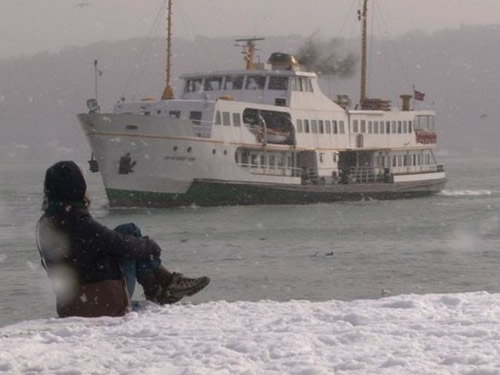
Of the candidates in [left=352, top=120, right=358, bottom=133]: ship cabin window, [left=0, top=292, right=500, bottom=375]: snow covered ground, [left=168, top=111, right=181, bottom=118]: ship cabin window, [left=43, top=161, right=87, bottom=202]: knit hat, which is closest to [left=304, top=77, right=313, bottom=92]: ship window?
[left=352, top=120, right=358, bottom=133]: ship cabin window

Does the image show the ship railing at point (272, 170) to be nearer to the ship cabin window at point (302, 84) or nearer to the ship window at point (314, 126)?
the ship window at point (314, 126)

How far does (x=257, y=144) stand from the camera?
112 feet

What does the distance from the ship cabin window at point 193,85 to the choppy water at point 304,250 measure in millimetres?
5925

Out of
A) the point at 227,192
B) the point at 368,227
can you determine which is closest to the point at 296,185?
the point at 227,192

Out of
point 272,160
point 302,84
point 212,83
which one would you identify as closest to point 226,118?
point 272,160

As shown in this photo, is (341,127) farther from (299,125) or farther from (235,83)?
(235,83)

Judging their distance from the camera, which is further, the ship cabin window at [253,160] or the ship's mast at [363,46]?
the ship's mast at [363,46]

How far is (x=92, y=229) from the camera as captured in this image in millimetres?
6066

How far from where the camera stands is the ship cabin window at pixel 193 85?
38125 millimetres

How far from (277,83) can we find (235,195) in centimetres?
555

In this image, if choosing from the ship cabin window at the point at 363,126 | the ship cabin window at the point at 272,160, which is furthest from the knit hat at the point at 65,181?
the ship cabin window at the point at 363,126

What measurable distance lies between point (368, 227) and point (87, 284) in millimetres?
24267

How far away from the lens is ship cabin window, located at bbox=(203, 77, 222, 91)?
124ft

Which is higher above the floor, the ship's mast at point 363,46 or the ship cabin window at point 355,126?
the ship's mast at point 363,46
